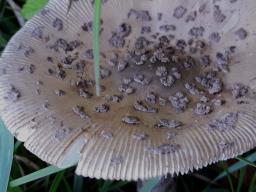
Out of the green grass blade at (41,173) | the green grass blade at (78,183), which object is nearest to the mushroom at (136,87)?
the green grass blade at (41,173)

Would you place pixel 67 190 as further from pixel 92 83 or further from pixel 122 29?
pixel 122 29

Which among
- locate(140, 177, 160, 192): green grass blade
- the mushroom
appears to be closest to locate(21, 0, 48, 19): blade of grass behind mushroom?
the mushroom

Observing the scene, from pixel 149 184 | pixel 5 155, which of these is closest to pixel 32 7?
pixel 5 155

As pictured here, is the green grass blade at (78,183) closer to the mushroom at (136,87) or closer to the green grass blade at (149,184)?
the green grass blade at (149,184)

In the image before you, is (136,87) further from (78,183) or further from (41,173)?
(78,183)

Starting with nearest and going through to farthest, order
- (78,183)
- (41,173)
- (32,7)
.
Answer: (41,173) < (78,183) < (32,7)

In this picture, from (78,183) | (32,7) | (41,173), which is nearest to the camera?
(41,173)

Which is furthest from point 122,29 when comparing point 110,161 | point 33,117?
point 110,161
